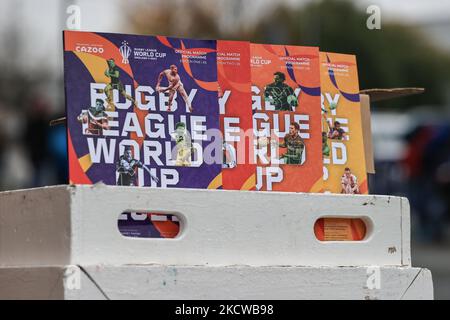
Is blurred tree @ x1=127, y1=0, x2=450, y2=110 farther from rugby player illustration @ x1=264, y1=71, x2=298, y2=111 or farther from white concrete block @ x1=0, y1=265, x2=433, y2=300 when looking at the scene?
white concrete block @ x1=0, y1=265, x2=433, y2=300

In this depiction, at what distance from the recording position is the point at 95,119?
324 cm

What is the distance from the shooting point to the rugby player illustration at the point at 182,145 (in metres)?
3.34

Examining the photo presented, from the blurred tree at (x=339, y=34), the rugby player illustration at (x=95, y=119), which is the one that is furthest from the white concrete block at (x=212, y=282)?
the blurred tree at (x=339, y=34)

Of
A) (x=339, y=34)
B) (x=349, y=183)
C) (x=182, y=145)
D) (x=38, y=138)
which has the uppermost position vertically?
(x=339, y=34)

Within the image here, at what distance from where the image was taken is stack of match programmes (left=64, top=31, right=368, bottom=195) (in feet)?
10.7

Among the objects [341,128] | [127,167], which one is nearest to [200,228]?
[127,167]

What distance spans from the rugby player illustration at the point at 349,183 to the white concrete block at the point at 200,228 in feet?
0.54

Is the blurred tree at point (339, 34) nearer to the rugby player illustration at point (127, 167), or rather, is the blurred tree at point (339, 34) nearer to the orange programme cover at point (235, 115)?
the orange programme cover at point (235, 115)

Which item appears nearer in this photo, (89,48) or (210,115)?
(89,48)

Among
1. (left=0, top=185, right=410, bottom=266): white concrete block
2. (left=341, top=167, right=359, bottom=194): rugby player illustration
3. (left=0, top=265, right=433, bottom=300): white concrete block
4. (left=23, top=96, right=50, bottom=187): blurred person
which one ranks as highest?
(left=23, top=96, right=50, bottom=187): blurred person

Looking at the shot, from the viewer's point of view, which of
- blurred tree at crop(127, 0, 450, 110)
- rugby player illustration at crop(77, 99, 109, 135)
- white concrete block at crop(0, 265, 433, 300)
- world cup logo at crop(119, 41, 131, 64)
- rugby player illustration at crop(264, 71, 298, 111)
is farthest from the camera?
blurred tree at crop(127, 0, 450, 110)

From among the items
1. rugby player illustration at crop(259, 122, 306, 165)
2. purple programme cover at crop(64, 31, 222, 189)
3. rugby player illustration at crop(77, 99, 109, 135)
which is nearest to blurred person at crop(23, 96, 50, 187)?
rugby player illustration at crop(259, 122, 306, 165)

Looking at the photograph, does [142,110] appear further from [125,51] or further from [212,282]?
[212,282]

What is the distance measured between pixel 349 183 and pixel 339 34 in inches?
1707
